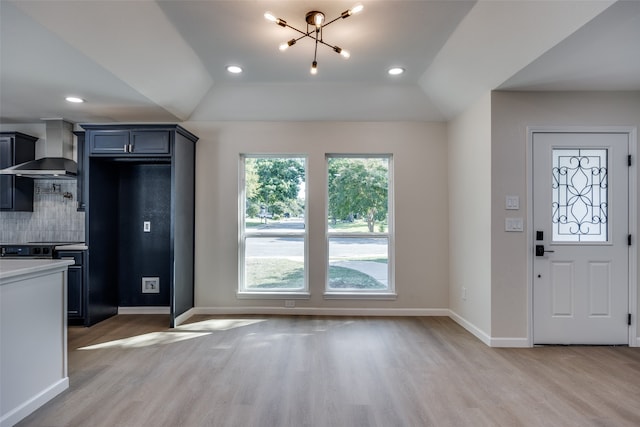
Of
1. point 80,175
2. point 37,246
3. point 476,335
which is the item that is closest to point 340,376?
point 476,335

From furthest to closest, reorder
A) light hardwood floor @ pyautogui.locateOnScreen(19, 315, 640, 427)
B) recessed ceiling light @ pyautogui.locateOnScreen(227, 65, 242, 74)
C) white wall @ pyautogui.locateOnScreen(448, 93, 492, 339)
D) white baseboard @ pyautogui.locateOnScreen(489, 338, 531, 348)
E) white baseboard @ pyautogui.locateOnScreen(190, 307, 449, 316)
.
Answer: white baseboard @ pyautogui.locateOnScreen(190, 307, 449, 316) → recessed ceiling light @ pyautogui.locateOnScreen(227, 65, 242, 74) → white wall @ pyautogui.locateOnScreen(448, 93, 492, 339) → white baseboard @ pyautogui.locateOnScreen(489, 338, 531, 348) → light hardwood floor @ pyautogui.locateOnScreen(19, 315, 640, 427)

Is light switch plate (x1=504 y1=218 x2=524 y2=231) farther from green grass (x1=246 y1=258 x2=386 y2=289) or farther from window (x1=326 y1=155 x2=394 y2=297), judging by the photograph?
green grass (x1=246 y1=258 x2=386 y2=289)

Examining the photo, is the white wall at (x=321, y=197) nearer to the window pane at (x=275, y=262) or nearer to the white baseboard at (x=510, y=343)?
the window pane at (x=275, y=262)

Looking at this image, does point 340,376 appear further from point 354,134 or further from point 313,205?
point 354,134

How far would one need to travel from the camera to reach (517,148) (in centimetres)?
314

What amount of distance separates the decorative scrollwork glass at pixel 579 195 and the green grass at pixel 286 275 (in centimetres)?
217

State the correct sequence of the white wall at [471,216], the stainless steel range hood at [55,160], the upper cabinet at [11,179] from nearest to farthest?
the white wall at [471,216]
the stainless steel range hood at [55,160]
the upper cabinet at [11,179]

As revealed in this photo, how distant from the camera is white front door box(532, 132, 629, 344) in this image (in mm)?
3119

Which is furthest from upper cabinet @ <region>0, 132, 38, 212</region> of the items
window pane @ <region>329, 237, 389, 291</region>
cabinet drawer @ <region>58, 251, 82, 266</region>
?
window pane @ <region>329, 237, 389, 291</region>

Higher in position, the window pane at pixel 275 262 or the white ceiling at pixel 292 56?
the white ceiling at pixel 292 56

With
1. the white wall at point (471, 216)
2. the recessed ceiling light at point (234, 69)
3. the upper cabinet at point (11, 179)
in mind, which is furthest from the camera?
the upper cabinet at point (11, 179)

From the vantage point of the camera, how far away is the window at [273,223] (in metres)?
4.29

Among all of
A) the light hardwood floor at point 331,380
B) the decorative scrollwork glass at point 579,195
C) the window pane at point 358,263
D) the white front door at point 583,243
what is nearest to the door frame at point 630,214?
the white front door at point 583,243

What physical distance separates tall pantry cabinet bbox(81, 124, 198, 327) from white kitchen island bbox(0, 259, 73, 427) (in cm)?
135
